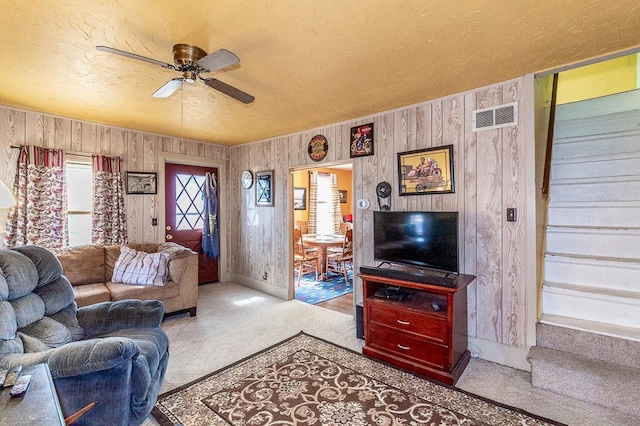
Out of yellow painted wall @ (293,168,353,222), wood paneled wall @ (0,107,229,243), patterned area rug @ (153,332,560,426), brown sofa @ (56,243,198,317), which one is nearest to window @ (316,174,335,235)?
yellow painted wall @ (293,168,353,222)

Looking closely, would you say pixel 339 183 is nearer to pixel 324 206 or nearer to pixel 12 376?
pixel 324 206

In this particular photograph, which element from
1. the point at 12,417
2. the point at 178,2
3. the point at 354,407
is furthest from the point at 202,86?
the point at 354,407

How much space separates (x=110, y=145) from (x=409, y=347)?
14.4 ft

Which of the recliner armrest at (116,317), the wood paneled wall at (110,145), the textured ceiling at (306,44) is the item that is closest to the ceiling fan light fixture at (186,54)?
the textured ceiling at (306,44)

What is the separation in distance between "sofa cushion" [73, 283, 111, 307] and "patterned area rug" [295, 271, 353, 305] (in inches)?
95.0

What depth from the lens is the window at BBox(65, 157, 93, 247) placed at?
372 centimetres

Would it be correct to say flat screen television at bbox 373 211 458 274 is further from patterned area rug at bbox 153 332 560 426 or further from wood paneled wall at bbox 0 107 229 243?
wood paneled wall at bbox 0 107 229 243

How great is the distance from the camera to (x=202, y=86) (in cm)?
262

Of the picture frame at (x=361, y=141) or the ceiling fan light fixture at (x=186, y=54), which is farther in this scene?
the picture frame at (x=361, y=141)

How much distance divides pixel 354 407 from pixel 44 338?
194cm

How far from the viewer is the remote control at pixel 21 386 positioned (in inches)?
41.2

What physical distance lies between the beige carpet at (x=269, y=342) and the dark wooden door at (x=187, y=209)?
1.88ft

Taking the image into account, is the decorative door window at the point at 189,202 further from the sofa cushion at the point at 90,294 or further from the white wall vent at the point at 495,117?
the white wall vent at the point at 495,117

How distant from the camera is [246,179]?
4949 millimetres
